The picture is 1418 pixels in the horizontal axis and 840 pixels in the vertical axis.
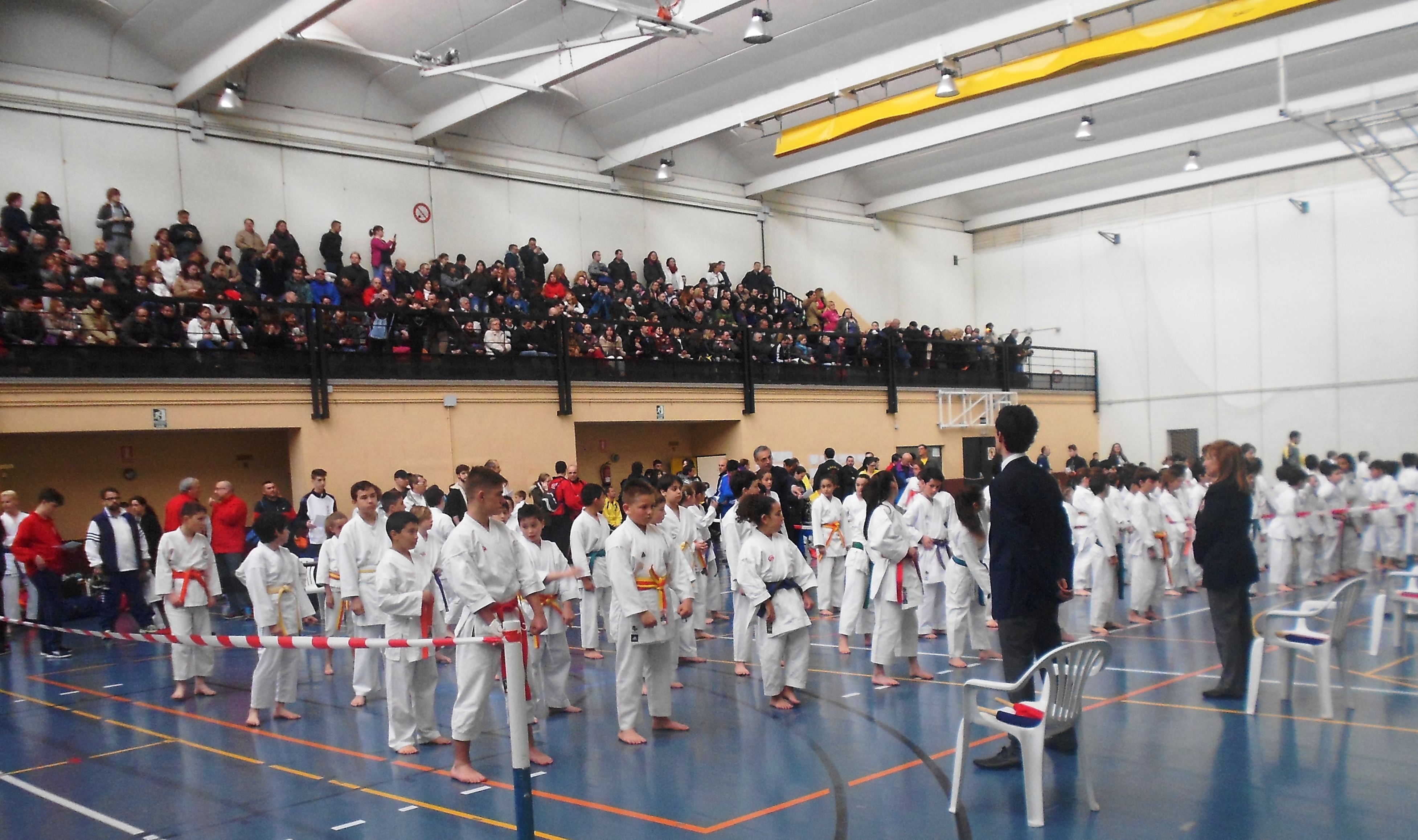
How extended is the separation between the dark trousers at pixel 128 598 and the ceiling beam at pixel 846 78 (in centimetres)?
1293

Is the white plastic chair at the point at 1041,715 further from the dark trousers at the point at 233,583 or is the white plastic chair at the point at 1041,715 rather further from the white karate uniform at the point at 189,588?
the dark trousers at the point at 233,583

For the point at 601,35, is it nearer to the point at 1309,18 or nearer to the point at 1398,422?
the point at 1309,18

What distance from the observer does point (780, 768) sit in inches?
228

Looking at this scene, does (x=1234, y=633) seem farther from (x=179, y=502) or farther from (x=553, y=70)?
(x=553, y=70)

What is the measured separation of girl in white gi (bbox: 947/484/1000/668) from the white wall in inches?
695

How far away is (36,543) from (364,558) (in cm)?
509

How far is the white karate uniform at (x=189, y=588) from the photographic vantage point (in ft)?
27.5

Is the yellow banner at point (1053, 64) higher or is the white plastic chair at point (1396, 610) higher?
the yellow banner at point (1053, 64)

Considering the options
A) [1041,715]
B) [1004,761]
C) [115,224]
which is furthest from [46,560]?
[1041,715]

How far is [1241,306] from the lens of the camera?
2416 centimetres

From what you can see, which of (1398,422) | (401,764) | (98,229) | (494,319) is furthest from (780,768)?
(1398,422)

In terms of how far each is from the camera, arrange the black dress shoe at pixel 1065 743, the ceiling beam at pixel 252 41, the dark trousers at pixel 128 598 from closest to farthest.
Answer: the black dress shoe at pixel 1065 743 < the dark trousers at pixel 128 598 < the ceiling beam at pixel 252 41

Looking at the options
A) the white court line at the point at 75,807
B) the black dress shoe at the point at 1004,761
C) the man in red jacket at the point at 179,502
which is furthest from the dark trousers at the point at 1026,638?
the man in red jacket at the point at 179,502

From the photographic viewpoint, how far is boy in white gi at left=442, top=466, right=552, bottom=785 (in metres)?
5.79
